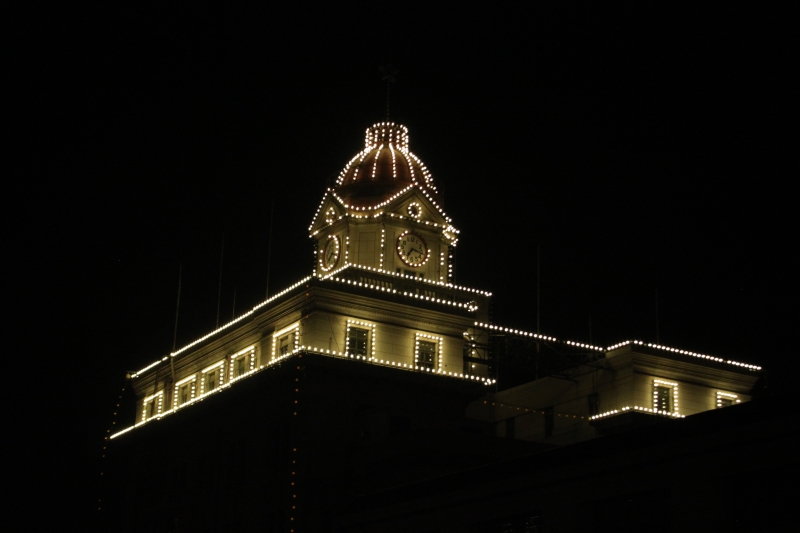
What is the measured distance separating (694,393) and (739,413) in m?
39.4

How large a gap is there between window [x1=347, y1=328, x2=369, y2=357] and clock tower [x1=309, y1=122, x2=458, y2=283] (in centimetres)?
593

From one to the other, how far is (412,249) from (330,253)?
5433mm

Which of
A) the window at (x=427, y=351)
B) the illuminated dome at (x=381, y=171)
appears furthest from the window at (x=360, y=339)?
the illuminated dome at (x=381, y=171)

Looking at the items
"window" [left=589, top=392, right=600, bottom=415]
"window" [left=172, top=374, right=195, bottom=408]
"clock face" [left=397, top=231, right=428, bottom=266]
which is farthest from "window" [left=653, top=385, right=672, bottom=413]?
"window" [left=172, top=374, right=195, bottom=408]

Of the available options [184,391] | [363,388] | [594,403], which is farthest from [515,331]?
[184,391]

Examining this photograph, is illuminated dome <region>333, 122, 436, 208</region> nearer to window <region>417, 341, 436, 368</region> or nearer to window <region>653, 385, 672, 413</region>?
window <region>417, 341, 436, 368</region>

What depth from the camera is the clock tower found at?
2943 inches

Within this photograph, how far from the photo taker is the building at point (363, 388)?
6294 centimetres

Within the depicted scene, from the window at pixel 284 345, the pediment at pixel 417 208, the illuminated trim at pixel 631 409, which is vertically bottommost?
the illuminated trim at pixel 631 409

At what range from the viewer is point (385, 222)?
74.9 meters

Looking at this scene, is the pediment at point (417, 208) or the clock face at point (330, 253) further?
the clock face at point (330, 253)

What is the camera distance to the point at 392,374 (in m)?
66.6

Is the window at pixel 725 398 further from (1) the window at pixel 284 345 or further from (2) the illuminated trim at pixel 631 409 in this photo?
(1) the window at pixel 284 345

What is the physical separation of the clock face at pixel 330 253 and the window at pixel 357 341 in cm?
886
